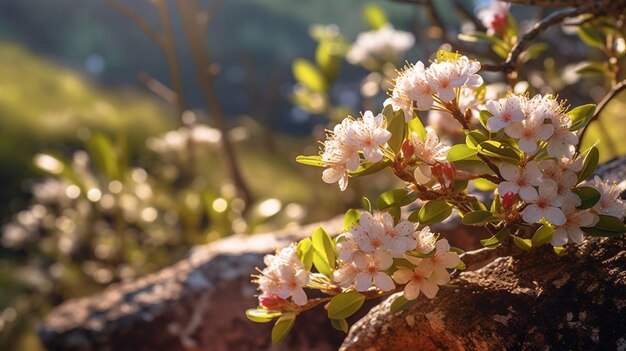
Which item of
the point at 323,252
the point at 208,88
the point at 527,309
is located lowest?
the point at 208,88

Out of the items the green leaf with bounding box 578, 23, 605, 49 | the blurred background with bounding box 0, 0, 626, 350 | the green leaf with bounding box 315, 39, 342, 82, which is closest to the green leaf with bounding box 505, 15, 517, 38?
the blurred background with bounding box 0, 0, 626, 350

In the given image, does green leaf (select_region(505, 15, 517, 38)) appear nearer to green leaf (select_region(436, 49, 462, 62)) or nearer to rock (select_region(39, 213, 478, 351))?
green leaf (select_region(436, 49, 462, 62))

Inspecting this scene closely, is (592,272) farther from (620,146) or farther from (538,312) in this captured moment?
(620,146)

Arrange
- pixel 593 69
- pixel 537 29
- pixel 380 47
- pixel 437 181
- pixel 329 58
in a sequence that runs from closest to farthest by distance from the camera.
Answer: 1. pixel 437 181
2. pixel 537 29
3. pixel 593 69
4. pixel 380 47
5. pixel 329 58

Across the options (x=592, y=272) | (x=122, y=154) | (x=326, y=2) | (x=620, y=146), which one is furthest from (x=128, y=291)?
(x=326, y=2)

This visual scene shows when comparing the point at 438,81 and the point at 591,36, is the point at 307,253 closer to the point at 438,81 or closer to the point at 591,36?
the point at 438,81

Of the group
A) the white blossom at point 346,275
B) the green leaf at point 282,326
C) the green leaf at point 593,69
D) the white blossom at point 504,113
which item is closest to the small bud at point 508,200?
the white blossom at point 504,113

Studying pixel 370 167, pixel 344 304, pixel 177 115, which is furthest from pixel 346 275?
pixel 177 115
